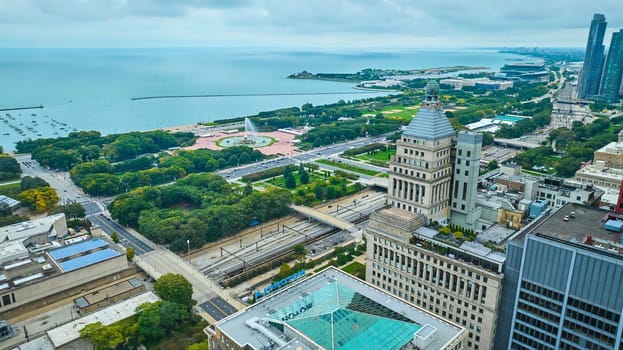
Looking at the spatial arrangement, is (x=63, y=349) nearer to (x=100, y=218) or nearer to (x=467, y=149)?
(x=100, y=218)

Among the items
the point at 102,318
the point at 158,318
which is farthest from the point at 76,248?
the point at 158,318

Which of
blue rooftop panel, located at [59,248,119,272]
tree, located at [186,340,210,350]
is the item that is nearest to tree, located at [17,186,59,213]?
blue rooftop panel, located at [59,248,119,272]

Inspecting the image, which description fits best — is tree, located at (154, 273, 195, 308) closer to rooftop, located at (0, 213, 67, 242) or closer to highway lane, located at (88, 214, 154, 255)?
highway lane, located at (88, 214, 154, 255)

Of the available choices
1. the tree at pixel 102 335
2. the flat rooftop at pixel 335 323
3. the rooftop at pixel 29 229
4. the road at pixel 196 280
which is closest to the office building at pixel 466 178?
→ the flat rooftop at pixel 335 323

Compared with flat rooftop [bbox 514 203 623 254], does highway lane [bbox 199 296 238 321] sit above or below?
below

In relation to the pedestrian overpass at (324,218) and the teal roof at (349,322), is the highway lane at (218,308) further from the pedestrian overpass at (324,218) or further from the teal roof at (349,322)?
the pedestrian overpass at (324,218)
